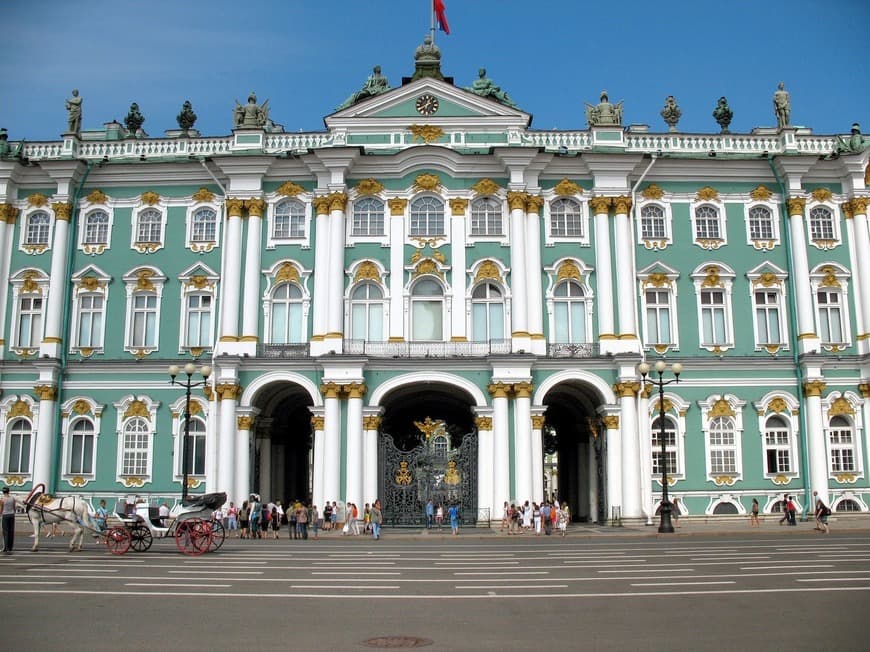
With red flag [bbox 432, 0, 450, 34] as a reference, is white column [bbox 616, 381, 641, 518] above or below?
below

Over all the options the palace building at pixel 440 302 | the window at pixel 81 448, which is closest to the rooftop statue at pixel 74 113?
the palace building at pixel 440 302

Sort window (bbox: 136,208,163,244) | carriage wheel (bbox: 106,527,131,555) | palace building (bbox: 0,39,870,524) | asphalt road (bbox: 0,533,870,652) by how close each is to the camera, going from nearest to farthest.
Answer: asphalt road (bbox: 0,533,870,652)
carriage wheel (bbox: 106,527,131,555)
palace building (bbox: 0,39,870,524)
window (bbox: 136,208,163,244)

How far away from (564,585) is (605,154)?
96.4 feet

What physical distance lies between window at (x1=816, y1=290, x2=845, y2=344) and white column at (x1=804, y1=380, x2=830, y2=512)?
8.82 feet

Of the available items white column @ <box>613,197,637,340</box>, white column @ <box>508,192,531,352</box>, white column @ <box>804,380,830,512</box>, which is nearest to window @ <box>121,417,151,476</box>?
white column @ <box>508,192,531,352</box>

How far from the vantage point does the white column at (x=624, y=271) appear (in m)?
42.7

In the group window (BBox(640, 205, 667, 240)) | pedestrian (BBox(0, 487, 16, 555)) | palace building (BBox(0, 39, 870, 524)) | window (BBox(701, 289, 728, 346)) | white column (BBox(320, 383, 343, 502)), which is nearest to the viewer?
pedestrian (BBox(0, 487, 16, 555))

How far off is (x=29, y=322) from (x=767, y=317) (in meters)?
35.5

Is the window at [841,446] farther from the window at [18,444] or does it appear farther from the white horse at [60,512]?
the window at [18,444]

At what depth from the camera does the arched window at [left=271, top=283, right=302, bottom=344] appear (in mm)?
43500

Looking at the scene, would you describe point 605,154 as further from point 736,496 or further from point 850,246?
point 736,496

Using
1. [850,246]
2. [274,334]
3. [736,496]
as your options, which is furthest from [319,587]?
[850,246]

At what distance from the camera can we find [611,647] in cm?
1150

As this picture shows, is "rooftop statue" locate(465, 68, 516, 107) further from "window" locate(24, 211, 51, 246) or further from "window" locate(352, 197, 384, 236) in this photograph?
"window" locate(24, 211, 51, 246)
